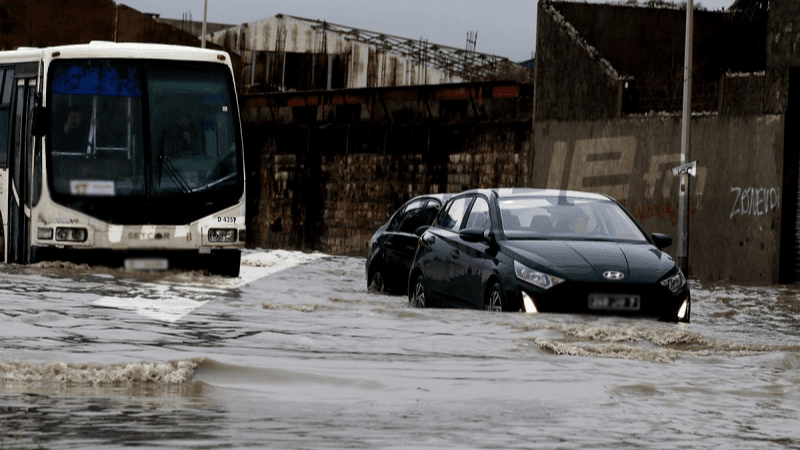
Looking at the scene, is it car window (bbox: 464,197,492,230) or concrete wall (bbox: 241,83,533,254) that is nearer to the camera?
car window (bbox: 464,197,492,230)

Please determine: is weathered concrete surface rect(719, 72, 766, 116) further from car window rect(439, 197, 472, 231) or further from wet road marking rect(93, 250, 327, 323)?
car window rect(439, 197, 472, 231)

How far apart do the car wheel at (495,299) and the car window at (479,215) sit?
0.96m

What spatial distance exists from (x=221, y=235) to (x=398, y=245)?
8.23 ft

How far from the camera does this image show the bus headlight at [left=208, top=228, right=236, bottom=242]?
17609mm

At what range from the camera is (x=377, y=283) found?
17.4 metres

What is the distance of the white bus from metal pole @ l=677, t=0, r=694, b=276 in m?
11.1

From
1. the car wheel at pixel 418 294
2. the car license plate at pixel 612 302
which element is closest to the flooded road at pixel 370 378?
the car license plate at pixel 612 302

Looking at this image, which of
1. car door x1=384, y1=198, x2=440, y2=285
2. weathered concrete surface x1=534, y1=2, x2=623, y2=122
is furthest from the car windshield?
weathered concrete surface x1=534, y1=2, x2=623, y2=122

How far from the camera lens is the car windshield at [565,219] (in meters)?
12.7

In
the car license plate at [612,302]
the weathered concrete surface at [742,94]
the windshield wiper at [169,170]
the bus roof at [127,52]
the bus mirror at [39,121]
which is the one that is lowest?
the car license plate at [612,302]

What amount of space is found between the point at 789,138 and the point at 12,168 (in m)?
14.4

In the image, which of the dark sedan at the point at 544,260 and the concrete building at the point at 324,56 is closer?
the dark sedan at the point at 544,260

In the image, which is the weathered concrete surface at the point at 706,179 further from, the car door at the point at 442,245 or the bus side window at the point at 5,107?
the bus side window at the point at 5,107

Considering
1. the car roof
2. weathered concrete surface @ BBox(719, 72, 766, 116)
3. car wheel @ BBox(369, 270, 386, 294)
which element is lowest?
car wheel @ BBox(369, 270, 386, 294)
